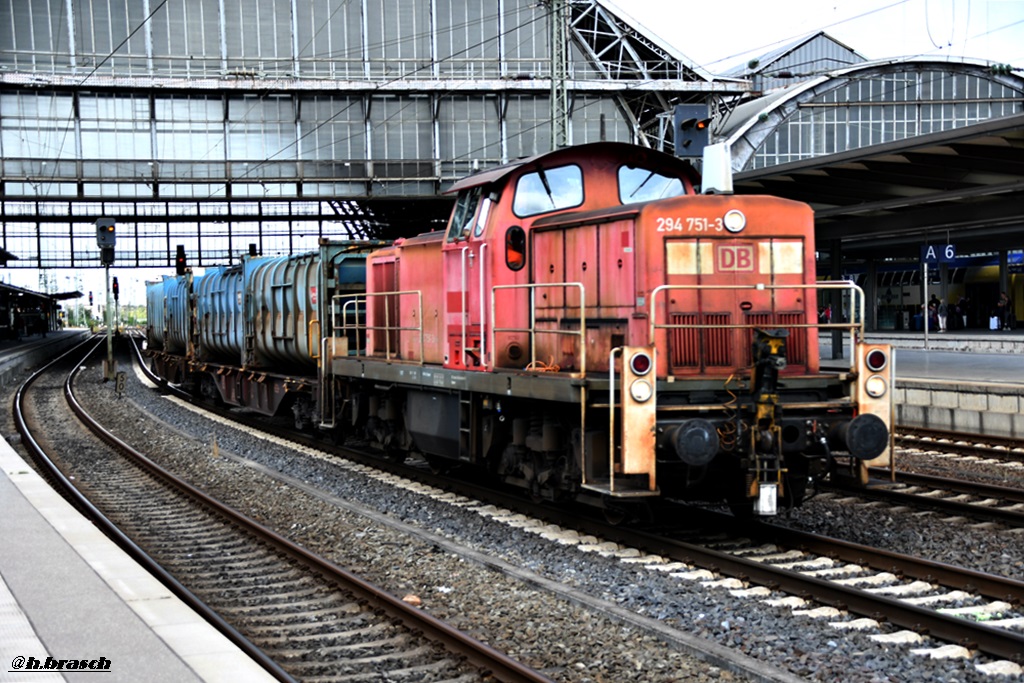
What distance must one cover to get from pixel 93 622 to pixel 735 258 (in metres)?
5.85

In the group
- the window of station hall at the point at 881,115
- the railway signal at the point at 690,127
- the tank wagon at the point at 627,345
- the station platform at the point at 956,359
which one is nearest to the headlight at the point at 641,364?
the tank wagon at the point at 627,345

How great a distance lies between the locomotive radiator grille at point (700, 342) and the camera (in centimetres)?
883

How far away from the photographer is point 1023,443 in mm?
14570

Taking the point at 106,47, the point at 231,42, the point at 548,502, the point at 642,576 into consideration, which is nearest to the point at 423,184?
the point at 231,42

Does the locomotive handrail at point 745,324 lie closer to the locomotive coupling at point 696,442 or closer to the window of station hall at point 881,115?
the locomotive coupling at point 696,442

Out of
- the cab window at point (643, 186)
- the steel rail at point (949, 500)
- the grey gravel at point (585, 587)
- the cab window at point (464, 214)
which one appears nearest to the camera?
the grey gravel at point (585, 587)

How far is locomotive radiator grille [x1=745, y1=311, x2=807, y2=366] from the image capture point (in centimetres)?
895

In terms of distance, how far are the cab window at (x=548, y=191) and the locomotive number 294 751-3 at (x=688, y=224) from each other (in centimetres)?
146

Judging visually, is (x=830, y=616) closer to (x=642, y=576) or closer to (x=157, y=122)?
(x=642, y=576)

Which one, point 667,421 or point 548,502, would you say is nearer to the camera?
point 667,421

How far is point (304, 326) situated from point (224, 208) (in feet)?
161

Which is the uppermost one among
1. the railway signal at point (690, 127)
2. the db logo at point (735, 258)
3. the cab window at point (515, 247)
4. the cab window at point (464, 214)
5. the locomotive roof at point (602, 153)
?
the railway signal at point (690, 127)

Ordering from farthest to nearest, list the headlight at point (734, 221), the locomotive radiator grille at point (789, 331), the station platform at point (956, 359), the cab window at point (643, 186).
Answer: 1. the station platform at point (956, 359)
2. the cab window at point (643, 186)
3. the locomotive radiator grille at point (789, 331)
4. the headlight at point (734, 221)

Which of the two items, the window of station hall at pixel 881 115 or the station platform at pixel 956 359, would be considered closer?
the station platform at pixel 956 359
